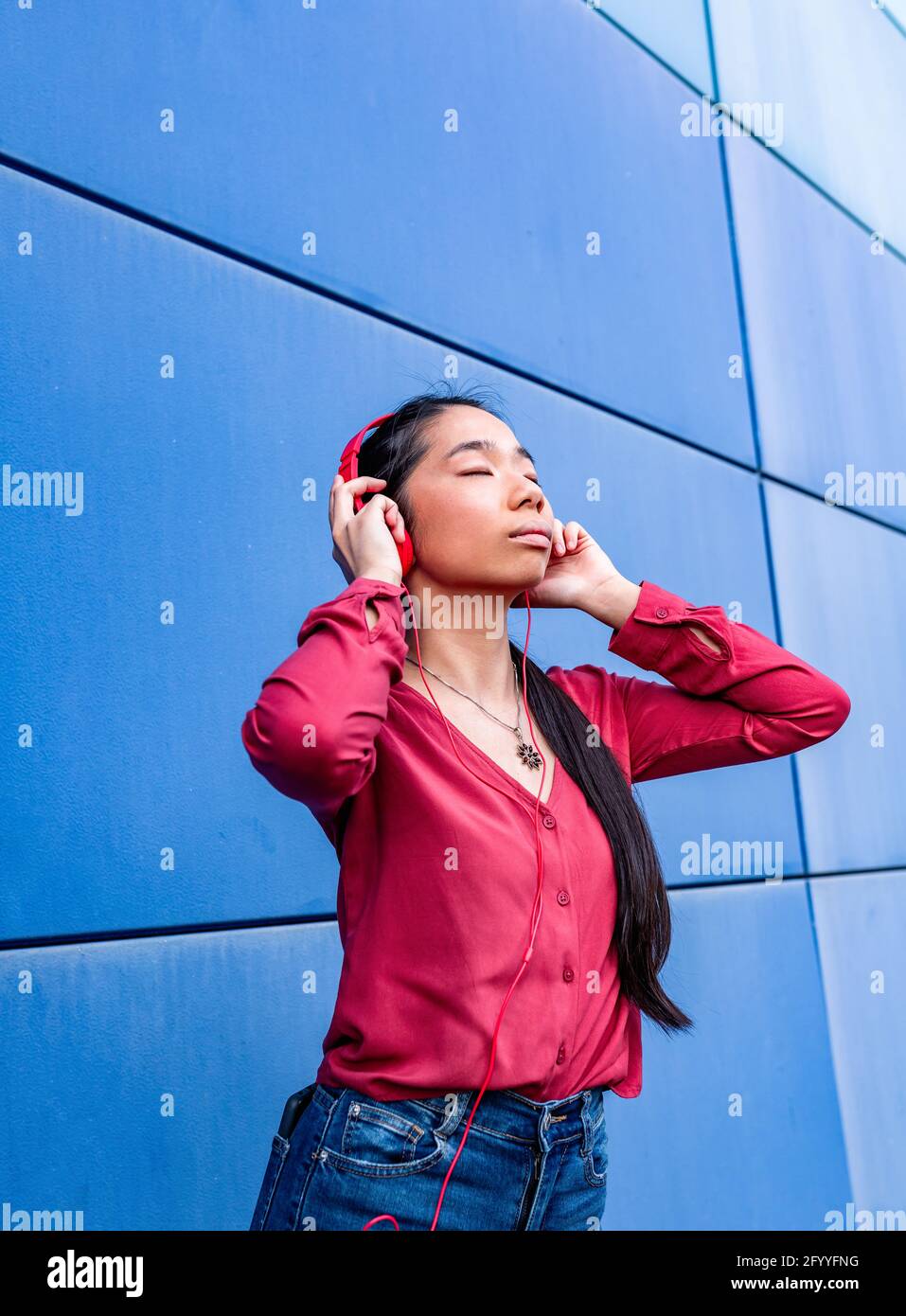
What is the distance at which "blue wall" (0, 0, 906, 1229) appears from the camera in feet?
6.50

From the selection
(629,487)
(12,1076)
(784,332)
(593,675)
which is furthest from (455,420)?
(784,332)

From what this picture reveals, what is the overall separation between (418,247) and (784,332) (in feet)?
5.89

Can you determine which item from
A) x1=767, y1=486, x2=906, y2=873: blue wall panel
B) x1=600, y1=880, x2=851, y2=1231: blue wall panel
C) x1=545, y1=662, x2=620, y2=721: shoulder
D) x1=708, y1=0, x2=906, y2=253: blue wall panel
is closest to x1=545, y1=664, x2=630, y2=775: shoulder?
x1=545, y1=662, x2=620, y2=721: shoulder

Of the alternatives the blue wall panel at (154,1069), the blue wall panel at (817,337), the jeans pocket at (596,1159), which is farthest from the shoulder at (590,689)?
the blue wall panel at (817,337)

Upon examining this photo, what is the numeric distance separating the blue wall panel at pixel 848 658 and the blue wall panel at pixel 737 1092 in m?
0.37

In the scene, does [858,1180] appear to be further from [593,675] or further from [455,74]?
[455,74]

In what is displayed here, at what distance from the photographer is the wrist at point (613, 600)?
68.6 inches

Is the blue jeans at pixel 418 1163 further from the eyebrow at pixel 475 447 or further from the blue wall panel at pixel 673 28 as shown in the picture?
the blue wall panel at pixel 673 28

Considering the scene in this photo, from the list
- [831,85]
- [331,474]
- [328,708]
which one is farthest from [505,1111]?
[831,85]

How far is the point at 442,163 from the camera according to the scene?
288 cm

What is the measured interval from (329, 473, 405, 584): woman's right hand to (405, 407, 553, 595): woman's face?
5cm

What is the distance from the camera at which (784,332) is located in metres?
4.00

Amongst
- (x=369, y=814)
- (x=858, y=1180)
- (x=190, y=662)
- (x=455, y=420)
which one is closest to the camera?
(x=369, y=814)

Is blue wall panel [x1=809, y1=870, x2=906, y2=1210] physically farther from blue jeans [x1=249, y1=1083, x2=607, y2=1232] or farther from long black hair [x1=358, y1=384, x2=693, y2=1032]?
blue jeans [x1=249, y1=1083, x2=607, y2=1232]
